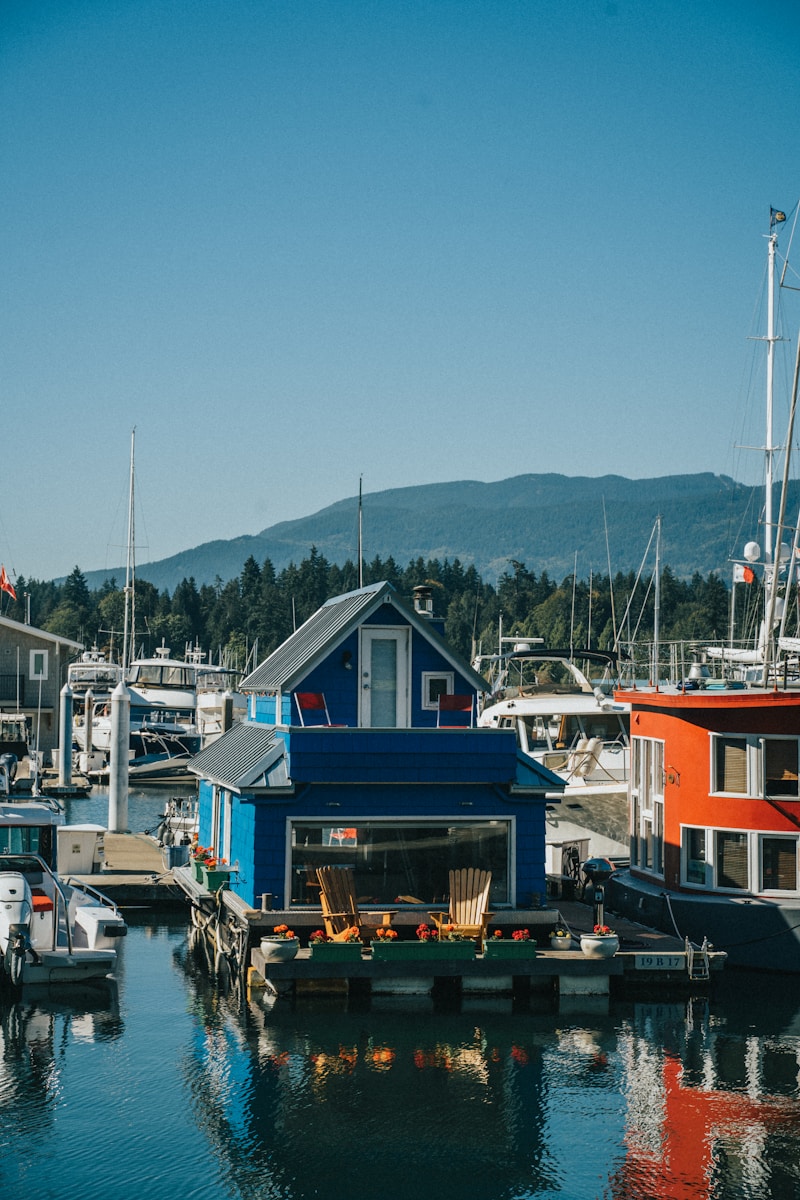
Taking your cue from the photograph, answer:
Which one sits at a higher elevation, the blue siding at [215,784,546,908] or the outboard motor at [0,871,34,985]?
the blue siding at [215,784,546,908]

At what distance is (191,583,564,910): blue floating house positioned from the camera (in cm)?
2348

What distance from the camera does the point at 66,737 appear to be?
60.8 m

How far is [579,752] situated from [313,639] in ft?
49.4

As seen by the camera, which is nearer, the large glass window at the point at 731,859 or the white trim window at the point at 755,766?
the white trim window at the point at 755,766

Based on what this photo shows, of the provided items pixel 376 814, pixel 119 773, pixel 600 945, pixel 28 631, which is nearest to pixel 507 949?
pixel 600 945

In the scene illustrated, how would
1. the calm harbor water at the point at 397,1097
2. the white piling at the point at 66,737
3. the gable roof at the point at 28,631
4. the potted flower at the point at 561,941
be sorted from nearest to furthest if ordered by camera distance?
the calm harbor water at the point at 397,1097 → the potted flower at the point at 561,941 → the white piling at the point at 66,737 → the gable roof at the point at 28,631

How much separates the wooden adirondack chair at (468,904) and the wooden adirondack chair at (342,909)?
1.08 metres

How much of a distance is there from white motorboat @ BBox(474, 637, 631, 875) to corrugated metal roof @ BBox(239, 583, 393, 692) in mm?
7608

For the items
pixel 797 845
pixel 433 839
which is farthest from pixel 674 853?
pixel 433 839

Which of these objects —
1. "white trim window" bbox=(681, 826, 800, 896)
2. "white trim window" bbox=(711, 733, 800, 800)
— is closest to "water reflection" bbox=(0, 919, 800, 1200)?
"white trim window" bbox=(681, 826, 800, 896)

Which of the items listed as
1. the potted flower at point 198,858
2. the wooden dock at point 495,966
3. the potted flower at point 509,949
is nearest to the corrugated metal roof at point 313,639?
the potted flower at point 198,858

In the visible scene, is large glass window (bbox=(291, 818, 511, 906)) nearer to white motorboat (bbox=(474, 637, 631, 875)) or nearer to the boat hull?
the boat hull

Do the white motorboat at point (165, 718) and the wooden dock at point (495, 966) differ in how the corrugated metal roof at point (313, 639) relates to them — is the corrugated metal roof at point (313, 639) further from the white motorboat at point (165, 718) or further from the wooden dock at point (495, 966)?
the white motorboat at point (165, 718)

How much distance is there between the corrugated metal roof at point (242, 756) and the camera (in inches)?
943
